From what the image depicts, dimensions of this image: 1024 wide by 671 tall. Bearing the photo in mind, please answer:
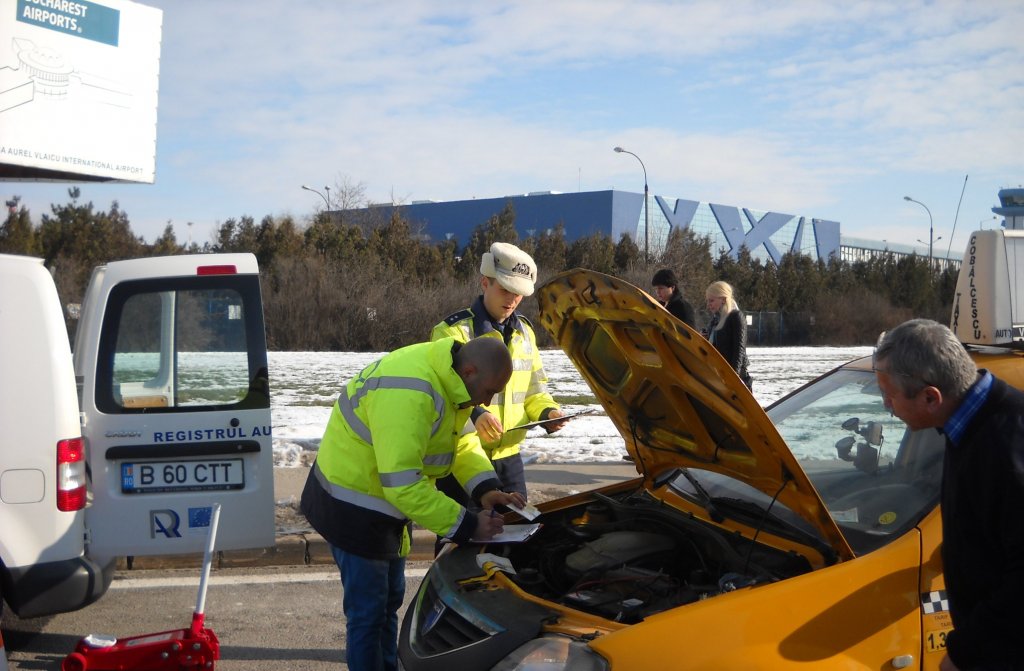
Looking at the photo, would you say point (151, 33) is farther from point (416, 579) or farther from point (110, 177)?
point (416, 579)

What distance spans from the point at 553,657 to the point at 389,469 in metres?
0.90

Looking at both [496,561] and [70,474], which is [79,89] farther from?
[496,561]

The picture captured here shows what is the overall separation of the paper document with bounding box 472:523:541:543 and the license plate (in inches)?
81.6

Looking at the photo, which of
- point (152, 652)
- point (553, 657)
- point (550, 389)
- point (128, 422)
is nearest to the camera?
point (553, 657)

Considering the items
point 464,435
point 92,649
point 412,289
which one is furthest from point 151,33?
point 412,289

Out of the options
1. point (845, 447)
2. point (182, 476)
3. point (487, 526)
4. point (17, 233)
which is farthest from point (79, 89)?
point (17, 233)

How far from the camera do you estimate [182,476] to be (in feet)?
16.5

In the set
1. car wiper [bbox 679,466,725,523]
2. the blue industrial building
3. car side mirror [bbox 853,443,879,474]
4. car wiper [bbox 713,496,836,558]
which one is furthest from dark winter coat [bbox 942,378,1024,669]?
the blue industrial building

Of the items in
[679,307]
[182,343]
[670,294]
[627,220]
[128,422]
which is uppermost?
[627,220]

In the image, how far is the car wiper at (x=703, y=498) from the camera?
350 centimetres

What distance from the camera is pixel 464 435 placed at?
13.2ft

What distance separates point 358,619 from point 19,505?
1.98 metres

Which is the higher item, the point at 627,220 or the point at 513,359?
the point at 627,220

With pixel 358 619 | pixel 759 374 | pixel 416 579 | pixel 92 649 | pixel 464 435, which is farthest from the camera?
pixel 759 374
